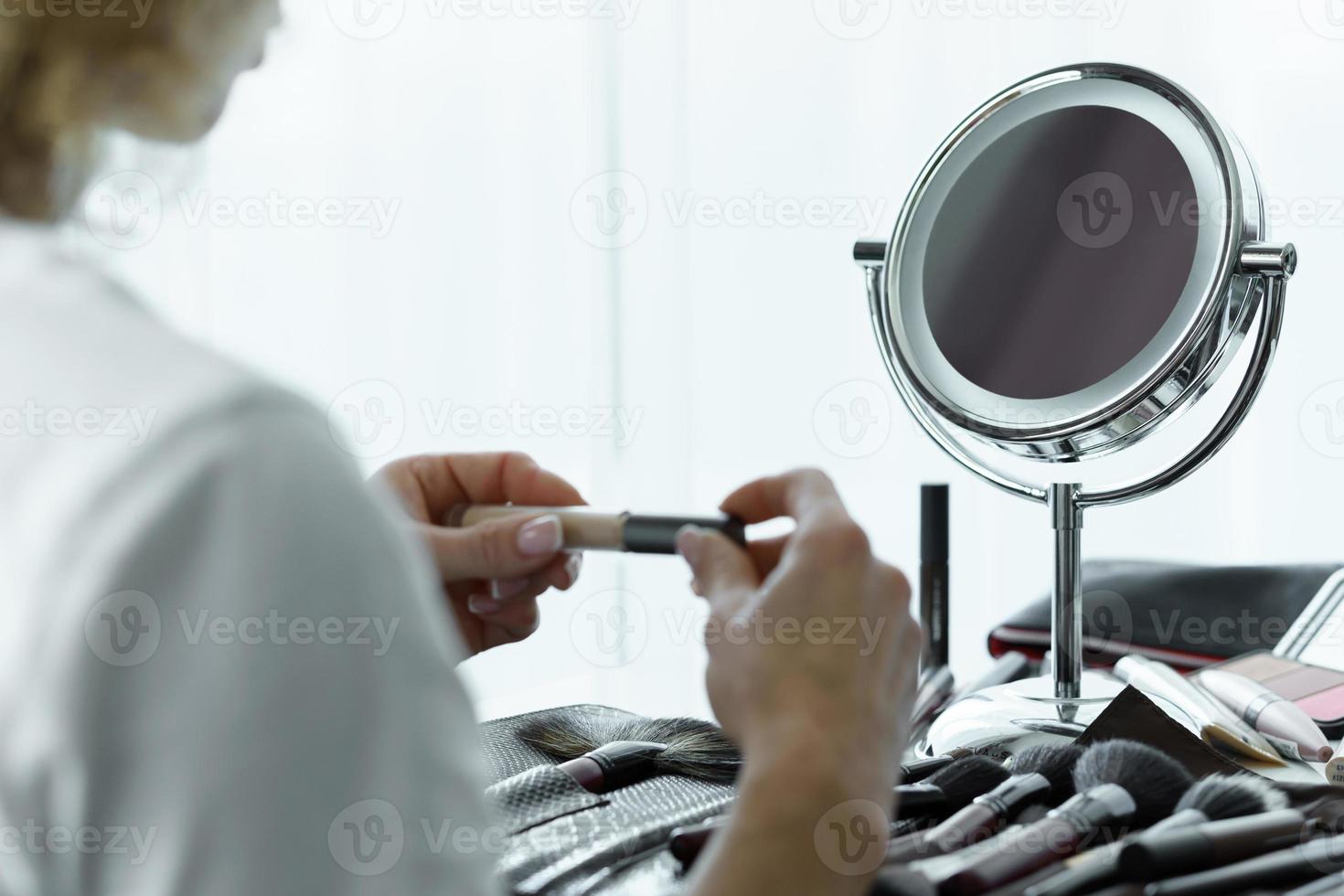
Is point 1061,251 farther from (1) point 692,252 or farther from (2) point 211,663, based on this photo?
(1) point 692,252

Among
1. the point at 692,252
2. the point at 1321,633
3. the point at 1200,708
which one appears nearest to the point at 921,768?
the point at 1200,708

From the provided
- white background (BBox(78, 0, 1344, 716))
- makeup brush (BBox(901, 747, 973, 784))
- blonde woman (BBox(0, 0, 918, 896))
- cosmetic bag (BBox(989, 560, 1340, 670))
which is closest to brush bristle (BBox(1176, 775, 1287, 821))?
makeup brush (BBox(901, 747, 973, 784))

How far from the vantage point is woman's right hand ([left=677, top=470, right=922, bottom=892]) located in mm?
353

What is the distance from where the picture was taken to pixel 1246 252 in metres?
0.64

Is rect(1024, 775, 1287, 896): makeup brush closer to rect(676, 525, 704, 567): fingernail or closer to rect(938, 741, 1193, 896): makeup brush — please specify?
rect(938, 741, 1193, 896): makeup brush

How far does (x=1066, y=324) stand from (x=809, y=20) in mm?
1746

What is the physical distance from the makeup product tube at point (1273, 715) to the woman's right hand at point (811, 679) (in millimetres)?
358

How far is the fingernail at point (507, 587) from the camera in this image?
1.80ft

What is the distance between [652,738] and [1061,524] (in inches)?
11.5

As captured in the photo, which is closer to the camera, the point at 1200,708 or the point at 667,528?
the point at 667,528

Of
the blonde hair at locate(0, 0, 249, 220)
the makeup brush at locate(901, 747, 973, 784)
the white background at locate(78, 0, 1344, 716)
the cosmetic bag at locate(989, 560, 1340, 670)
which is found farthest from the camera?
the white background at locate(78, 0, 1344, 716)

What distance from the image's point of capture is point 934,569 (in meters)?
0.89

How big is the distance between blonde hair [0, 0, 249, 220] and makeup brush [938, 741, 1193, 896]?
38cm

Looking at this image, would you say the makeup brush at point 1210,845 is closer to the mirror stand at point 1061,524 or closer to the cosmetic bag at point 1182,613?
the mirror stand at point 1061,524
